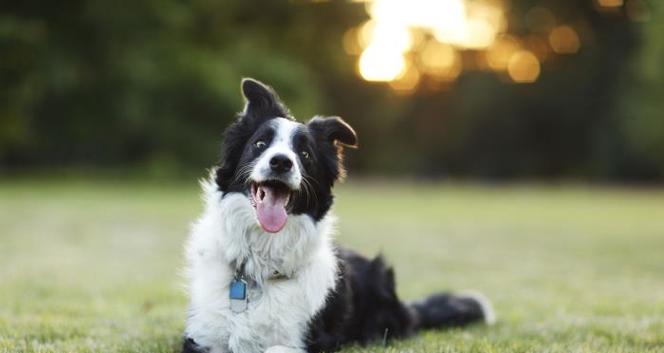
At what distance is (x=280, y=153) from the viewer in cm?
478

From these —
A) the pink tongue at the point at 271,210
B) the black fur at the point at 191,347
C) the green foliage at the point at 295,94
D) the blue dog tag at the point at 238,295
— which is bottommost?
the black fur at the point at 191,347

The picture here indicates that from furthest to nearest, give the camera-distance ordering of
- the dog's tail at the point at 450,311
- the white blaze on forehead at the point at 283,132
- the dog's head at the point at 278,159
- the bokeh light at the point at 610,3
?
1. the bokeh light at the point at 610,3
2. the dog's tail at the point at 450,311
3. the white blaze on forehead at the point at 283,132
4. the dog's head at the point at 278,159

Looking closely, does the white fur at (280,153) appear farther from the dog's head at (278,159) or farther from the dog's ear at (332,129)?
the dog's ear at (332,129)

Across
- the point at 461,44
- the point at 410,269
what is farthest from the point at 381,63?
the point at 410,269

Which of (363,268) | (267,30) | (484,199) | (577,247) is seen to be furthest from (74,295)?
(267,30)

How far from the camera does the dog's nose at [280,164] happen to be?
4.77 meters

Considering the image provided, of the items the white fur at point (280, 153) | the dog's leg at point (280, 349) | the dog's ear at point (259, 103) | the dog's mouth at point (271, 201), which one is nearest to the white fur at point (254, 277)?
the dog's leg at point (280, 349)

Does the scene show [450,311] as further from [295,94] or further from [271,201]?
[295,94]

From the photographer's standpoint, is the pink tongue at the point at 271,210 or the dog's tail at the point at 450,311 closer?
the pink tongue at the point at 271,210

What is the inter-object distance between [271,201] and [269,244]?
300 millimetres

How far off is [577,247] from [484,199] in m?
16.4

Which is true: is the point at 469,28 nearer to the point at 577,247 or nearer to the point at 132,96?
the point at 132,96

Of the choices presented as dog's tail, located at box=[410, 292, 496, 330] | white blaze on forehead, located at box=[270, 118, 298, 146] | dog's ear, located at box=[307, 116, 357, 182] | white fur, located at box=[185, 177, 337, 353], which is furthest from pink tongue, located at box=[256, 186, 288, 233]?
dog's tail, located at box=[410, 292, 496, 330]

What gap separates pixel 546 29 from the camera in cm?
5191
